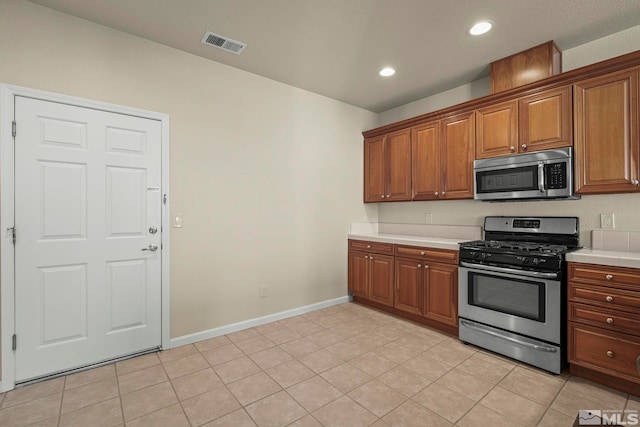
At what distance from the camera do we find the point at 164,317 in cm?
285

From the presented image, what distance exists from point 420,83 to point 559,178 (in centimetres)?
185

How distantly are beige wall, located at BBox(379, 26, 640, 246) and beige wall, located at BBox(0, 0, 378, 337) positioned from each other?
3.27 feet

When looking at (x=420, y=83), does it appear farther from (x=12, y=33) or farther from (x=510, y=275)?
(x=12, y=33)

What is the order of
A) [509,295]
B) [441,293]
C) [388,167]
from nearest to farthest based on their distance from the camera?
[509,295], [441,293], [388,167]

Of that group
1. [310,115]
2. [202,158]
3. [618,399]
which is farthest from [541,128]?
[202,158]

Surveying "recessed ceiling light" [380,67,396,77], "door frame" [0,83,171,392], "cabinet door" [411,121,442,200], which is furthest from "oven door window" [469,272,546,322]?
"door frame" [0,83,171,392]

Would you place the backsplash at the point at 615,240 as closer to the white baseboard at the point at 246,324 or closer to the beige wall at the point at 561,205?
the beige wall at the point at 561,205

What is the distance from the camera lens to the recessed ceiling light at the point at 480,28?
2476 mm

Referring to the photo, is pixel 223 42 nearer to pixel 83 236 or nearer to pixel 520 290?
pixel 83 236

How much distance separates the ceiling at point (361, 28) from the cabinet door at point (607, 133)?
1.79ft

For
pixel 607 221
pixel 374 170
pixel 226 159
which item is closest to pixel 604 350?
pixel 607 221

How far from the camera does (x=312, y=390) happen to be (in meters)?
2.20

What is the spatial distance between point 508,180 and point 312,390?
2.64 meters

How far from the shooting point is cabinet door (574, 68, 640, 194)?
7.66 ft
